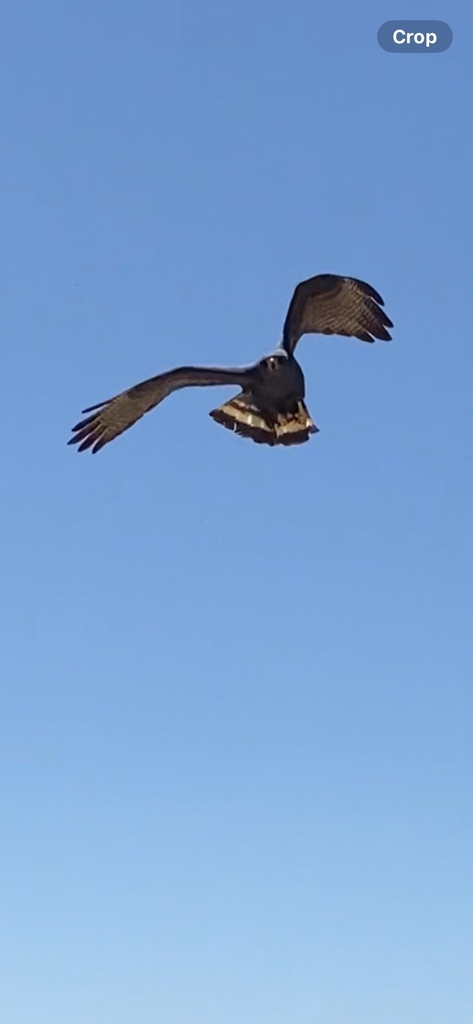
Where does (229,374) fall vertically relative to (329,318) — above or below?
below

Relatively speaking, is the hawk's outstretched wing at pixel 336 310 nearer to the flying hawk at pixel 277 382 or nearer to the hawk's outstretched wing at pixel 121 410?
the flying hawk at pixel 277 382

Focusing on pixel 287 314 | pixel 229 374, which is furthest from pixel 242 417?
pixel 287 314

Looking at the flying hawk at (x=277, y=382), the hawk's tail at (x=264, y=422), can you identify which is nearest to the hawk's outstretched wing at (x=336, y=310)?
the flying hawk at (x=277, y=382)

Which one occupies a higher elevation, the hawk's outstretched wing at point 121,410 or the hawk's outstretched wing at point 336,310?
the hawk's outstretched wing at point 336,310

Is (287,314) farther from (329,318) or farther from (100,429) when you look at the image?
(100,429)

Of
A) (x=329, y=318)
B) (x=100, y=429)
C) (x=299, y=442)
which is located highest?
(x=329, y=318)

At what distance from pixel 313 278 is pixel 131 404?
2.62 m

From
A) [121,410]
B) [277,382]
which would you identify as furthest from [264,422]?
[121,410]

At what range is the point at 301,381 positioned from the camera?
1583 cm

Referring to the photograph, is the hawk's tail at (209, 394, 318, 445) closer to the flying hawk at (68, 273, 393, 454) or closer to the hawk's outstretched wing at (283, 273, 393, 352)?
the flying hawk at (68, 273, 393, 454)

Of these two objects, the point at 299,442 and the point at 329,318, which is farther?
the point at 329,318

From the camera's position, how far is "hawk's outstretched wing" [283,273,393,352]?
1723 centimetres

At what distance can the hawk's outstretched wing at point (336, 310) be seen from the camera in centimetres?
1723

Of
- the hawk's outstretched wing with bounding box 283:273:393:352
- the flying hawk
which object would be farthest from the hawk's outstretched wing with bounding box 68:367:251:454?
the hawk's outstretched wing with bounding box 283:273:393:352
